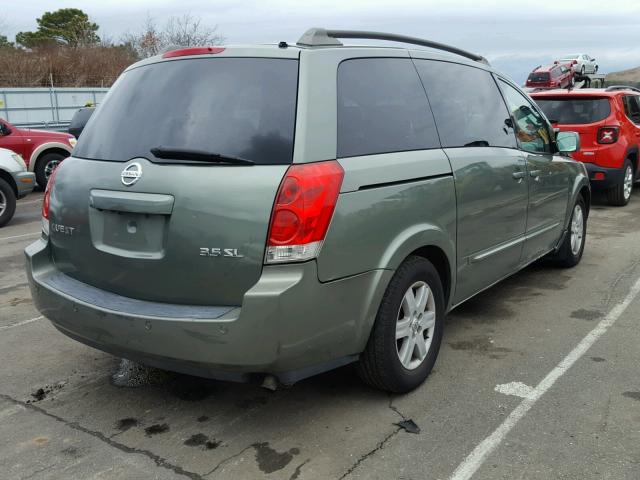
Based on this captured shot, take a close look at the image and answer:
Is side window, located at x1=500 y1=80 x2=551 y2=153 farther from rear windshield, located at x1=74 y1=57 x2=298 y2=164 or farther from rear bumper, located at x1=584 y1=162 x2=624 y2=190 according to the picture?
rear bumper, located at x1=584 y1=162 x2=624 y2=190

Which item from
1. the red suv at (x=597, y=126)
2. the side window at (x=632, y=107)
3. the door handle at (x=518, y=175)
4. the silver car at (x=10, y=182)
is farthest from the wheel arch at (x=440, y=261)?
the silver car at (x=10, y=182)

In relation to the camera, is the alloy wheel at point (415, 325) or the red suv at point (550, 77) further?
the red suv at point (550, 77)

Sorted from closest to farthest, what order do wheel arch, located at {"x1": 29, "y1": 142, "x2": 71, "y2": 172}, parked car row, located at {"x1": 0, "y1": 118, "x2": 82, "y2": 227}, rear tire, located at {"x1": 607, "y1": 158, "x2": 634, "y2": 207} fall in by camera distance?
rear tire, located at {"x1": 607, "y1": 158, "x2": 634, "y2": 207} < parked car row, located at {"x1": 0, "y1": 118, "x2": 82, "y2": 227} < wheel arch, located at {"x1": 29, "y1": 142, "x2": 71, "y2": 172}

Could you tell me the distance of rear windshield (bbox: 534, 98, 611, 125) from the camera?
376 inches

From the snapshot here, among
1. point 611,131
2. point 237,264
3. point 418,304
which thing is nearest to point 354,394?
point 418,304

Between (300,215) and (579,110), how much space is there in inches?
317


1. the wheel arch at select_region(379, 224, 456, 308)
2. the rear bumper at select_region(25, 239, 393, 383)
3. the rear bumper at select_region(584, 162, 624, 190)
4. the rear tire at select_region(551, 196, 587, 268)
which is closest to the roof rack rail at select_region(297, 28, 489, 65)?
the wheel arch at select_region(379, 224, 456, 308)

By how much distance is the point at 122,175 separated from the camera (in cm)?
308

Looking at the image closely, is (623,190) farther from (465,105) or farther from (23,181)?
(23,181)

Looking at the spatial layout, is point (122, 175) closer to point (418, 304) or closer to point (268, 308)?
point (268, 308)

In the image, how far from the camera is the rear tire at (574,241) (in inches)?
236

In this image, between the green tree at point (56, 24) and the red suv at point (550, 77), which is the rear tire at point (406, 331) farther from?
the green tree at point (56, 24)

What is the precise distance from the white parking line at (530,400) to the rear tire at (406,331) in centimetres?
54

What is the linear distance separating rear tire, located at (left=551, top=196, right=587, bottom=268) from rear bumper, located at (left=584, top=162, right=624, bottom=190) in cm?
357
